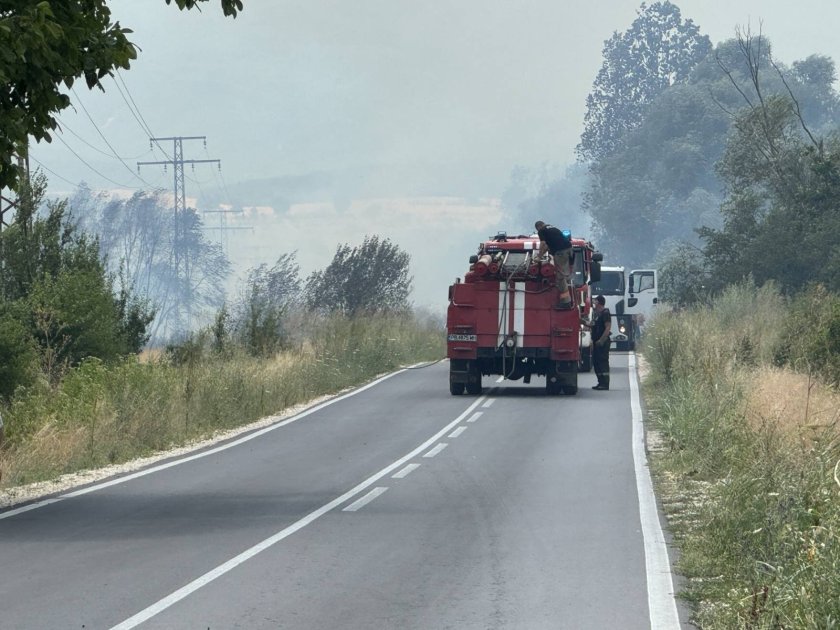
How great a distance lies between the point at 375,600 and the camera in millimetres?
8797

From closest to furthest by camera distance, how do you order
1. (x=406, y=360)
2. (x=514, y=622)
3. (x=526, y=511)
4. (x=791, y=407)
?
1. (x=514, y=622)
2. (x=526, y=511)
3. (x=791, y=407)
4. (x=406, y=360)

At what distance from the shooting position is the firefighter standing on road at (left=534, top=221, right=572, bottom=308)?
2634 cm

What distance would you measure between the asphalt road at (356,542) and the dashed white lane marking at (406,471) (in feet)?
0.22

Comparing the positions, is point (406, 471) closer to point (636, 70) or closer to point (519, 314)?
point (519, 314)

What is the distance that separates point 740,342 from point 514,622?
19553 millimetres

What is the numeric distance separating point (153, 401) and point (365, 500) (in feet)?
25.4

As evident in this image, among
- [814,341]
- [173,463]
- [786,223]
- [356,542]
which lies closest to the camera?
[356,542]

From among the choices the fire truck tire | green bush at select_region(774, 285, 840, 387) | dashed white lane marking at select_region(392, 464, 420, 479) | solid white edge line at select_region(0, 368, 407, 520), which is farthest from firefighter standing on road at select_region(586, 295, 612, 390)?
dashed white lane marking at select_region(392, 464, 420, 479)

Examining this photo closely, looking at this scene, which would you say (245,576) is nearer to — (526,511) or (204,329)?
(526,511)

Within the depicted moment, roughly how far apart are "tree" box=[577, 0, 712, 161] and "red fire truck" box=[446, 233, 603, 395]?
89628mm

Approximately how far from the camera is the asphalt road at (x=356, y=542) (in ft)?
27.8

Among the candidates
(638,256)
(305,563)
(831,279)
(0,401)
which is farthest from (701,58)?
(305,563)

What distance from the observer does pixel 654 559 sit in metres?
10.3

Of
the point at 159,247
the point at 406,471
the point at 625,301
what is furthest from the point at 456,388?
the point at 159,247
